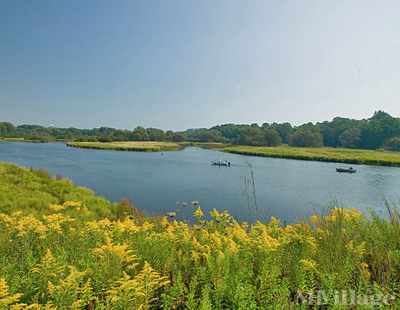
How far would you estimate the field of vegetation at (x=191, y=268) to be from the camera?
1.89 metres

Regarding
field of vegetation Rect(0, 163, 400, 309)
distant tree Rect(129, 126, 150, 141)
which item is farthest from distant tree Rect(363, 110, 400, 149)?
field of vegetation Rect(0, 163, 400, 309)

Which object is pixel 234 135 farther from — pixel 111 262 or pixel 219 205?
pixel 111 262

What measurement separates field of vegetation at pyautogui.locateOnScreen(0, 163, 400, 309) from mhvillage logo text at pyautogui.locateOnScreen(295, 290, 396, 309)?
0.04 feet

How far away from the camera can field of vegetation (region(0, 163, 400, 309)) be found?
189cm

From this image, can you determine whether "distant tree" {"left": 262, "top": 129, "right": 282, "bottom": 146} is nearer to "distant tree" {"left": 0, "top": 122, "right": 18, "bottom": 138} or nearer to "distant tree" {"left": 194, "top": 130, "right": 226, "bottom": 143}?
"distant tree" {"left": 194, "top": 130, "right": 226, "bottom": 143}

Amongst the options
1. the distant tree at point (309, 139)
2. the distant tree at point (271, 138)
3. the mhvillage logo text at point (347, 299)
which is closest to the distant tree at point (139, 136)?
the distant tree at point (271, 138)

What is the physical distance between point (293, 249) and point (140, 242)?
202cm

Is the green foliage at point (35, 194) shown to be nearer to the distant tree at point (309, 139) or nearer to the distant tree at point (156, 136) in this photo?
the distant tree at point (309, 139)

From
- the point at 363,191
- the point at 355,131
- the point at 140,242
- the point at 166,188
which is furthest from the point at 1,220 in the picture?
the point at 355,131

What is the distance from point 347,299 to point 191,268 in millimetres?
1560

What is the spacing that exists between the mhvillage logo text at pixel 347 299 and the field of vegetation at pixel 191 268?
1cm

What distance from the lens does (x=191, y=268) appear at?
8.84 ft

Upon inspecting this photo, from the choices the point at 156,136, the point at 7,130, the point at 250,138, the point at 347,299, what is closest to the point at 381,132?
the point at 250,138

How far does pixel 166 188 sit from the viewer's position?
66.7ft
